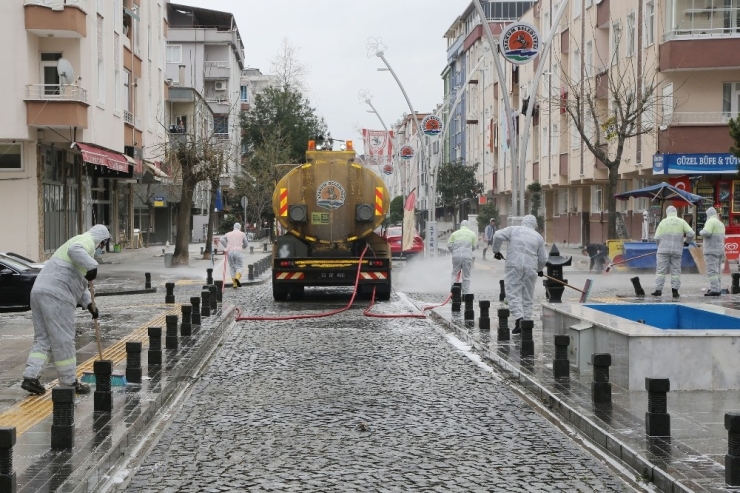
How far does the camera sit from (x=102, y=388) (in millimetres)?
8859

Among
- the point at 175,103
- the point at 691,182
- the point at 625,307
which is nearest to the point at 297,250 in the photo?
the point at 625,307

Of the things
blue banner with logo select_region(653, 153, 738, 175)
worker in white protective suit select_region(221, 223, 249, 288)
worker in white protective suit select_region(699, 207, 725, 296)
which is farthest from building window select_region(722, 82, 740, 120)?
worker in white protective suit select_region(221, 223, 249, 288)

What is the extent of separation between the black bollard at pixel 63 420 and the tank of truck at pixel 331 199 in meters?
15.1

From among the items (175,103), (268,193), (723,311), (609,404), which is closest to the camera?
(609,404)

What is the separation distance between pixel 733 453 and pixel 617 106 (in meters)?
33.6

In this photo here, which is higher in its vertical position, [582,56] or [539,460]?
[582,56]

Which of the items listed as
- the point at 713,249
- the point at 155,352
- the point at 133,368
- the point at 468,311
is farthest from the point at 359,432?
the point at 713,249

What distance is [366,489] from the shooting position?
673cm

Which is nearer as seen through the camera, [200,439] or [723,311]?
[200,439]

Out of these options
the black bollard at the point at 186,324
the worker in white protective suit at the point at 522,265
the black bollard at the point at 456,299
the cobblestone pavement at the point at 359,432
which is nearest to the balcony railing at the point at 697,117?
the black bollard at the point at 456,299

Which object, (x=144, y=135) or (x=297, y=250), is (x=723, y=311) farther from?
(x=144, y=135)

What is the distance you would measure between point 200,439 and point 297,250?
14.5 metres

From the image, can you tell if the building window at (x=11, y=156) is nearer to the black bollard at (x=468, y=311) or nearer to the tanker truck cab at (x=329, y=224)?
the tanker truck cab at (x=329, y=224)

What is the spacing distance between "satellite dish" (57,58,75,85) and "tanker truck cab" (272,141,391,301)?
11.7 meters
